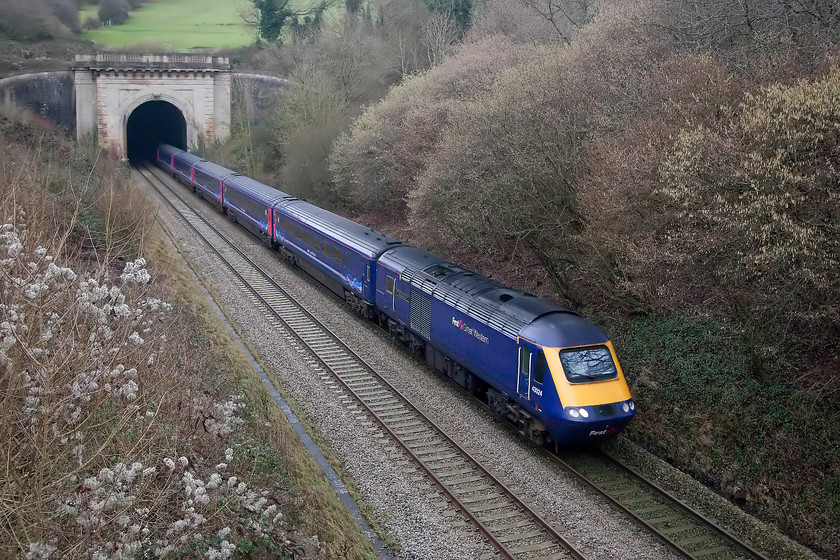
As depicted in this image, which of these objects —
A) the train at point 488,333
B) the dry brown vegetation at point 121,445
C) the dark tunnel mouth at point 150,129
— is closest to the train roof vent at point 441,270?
the train at point 488,333

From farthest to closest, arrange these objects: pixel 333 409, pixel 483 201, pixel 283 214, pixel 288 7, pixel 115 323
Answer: pixel 288 7 → pixel 283 214 → pixel 483 201 → pixel 333 409 → pixel 115 323

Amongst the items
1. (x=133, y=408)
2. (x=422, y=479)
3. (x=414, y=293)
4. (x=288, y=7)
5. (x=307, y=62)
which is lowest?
(x=422, y=479)

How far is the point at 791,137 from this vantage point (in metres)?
10.0

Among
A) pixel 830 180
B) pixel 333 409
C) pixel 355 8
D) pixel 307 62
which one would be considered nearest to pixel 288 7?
pixel 355 8

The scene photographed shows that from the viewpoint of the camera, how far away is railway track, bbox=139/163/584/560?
1034 centimetres

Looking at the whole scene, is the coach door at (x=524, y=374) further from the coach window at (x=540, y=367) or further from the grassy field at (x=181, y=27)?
the grassy field at (x=181, y=27)

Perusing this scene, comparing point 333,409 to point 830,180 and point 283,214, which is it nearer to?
point 830,180

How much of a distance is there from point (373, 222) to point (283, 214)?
5.69 meters

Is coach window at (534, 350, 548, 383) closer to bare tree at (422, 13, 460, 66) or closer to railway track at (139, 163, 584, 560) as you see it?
railway track at (139, 163, 584, 560)

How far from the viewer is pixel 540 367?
12.3m

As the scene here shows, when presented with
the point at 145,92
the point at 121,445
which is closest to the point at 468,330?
the point at 121,445

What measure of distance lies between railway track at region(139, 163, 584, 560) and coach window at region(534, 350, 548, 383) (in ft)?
5.90

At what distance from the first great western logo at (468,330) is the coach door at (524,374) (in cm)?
112

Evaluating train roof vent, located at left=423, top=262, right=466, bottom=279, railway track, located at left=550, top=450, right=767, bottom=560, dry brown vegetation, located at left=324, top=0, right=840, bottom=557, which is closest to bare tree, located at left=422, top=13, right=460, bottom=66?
dry brown vegetation, located at left=324, top=0, right=840, bottom=557
